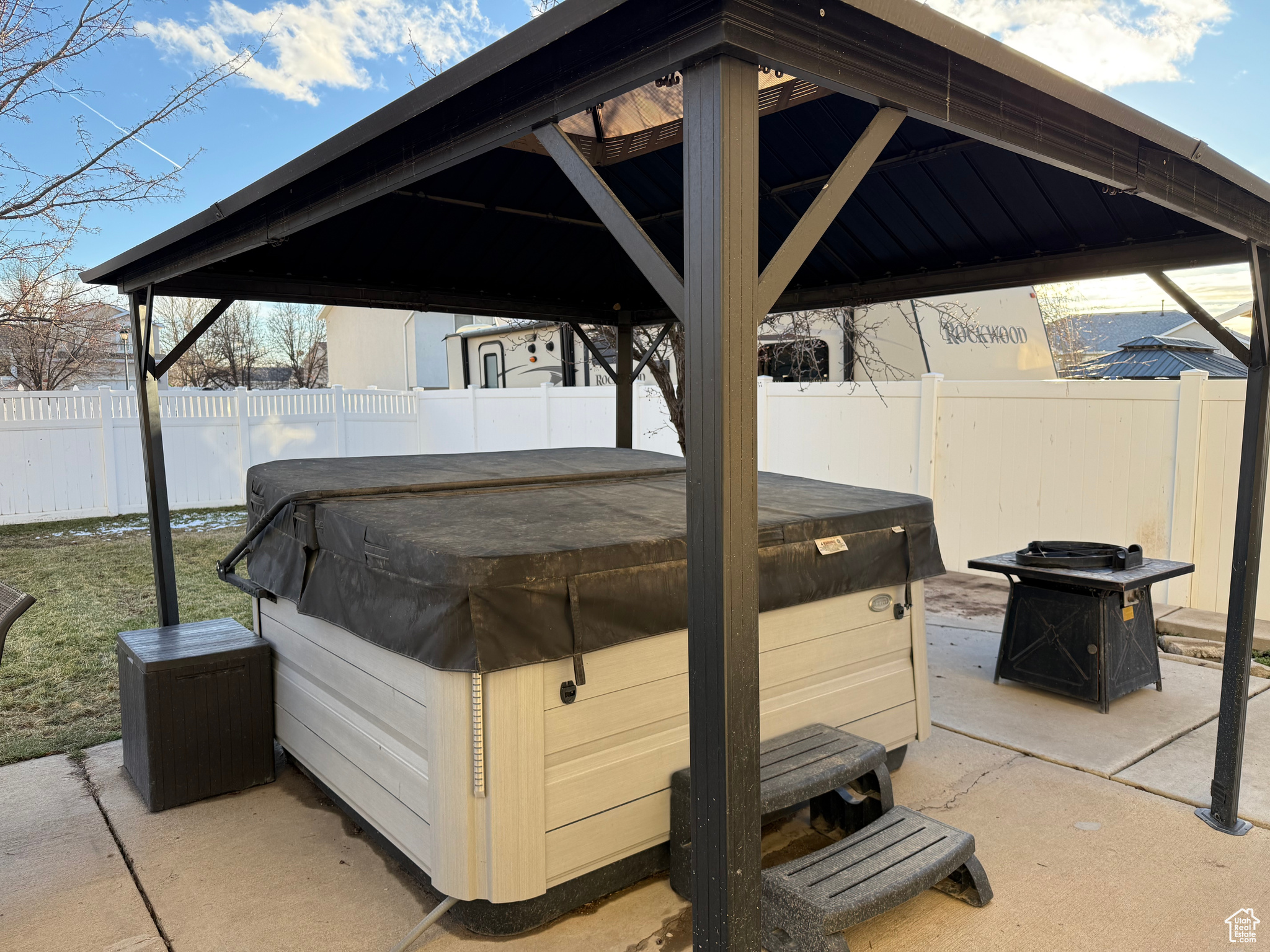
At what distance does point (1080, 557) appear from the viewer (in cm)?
484

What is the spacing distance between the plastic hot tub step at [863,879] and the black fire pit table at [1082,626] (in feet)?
7.54

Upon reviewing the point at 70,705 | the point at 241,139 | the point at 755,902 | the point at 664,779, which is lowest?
the point at 70,705

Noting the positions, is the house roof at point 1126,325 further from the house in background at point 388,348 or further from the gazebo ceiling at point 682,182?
the gazebo ceiling at point 682,182

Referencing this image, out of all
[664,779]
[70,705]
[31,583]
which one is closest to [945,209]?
[664,779]

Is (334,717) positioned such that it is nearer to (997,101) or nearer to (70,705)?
(70,705)

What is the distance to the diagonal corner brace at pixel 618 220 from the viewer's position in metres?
1.83

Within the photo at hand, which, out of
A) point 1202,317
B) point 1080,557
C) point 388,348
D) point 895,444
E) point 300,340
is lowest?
point 1080,557

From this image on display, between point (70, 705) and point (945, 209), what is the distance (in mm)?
5591

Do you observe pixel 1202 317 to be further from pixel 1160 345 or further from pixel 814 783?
pixel 1160 345

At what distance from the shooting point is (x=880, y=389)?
8.11 meters

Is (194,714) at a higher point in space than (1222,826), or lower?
higher

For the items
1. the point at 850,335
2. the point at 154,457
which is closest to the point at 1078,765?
the point at 154,457

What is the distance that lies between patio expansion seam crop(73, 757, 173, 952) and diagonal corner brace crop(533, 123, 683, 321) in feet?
8.40

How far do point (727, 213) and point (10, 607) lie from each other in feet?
9.15
